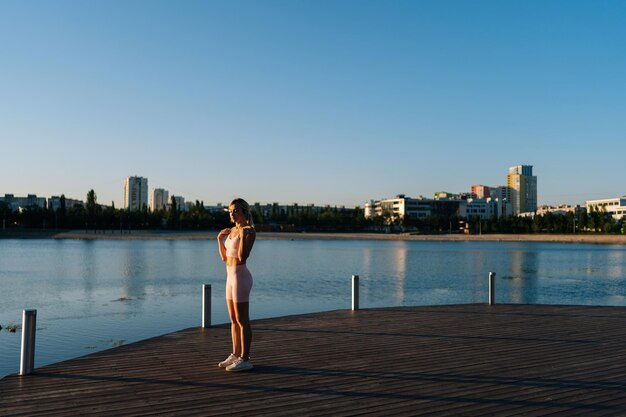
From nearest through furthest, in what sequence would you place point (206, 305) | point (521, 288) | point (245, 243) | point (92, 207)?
point (245, 243) < point (206, 305) < point (521, 288) < point (92, 207)

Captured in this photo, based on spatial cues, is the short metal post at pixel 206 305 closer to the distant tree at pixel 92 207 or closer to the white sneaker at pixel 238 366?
the white sneaker at pixel 238 366

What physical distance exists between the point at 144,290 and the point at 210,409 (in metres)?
27.0

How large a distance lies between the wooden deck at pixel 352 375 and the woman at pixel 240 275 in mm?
395

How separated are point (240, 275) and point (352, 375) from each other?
2.30 meters

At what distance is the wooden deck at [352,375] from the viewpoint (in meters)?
6.79

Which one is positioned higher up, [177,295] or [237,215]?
[237,215]

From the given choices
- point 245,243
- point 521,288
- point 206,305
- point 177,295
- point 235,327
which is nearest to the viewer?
point 245,243

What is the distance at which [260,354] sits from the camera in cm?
987

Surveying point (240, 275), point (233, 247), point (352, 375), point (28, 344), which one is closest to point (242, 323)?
point (240, 275)

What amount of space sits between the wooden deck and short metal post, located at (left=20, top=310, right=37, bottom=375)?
164mm

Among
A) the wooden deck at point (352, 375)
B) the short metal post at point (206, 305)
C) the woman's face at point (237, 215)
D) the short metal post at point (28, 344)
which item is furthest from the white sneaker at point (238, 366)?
the short metal post at point (206, 305)

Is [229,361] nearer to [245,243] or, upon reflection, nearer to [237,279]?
[237,279]

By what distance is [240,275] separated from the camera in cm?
830

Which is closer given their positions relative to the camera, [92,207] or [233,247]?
[233,247]
